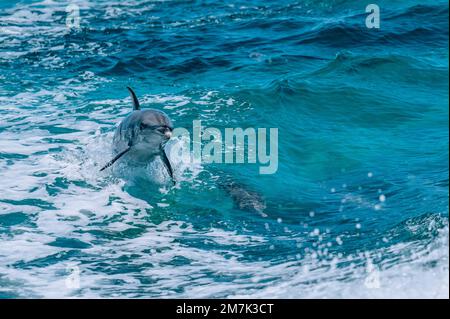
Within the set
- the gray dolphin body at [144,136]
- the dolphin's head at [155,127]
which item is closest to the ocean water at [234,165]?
the gray dolphin body at [144,136]

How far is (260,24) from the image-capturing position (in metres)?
26.1

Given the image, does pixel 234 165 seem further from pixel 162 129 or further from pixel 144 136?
pixel 162 129

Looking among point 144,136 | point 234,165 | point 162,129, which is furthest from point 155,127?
point 234,165

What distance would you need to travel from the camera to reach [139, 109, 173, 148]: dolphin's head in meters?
12.4

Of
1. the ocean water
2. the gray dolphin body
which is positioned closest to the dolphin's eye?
the gray dolphin body

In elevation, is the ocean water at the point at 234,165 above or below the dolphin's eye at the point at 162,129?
below

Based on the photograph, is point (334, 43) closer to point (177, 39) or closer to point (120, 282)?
point (177, 39)

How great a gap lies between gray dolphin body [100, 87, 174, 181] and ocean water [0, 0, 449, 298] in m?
0.71

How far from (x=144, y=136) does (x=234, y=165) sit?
3047mm

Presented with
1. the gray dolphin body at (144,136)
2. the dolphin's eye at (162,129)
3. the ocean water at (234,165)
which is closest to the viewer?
the ocean water at (234,165)

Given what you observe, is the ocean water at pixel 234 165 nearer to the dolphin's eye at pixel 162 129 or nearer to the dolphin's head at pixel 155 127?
the dolphin's head at pixel 155 127

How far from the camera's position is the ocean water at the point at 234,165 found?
990 centimetres

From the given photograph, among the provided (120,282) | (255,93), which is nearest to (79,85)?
(255,93)

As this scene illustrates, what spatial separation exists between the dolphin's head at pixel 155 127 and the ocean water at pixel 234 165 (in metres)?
1.20
